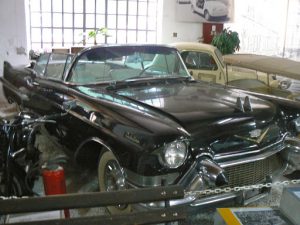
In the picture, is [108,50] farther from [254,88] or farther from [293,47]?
[293,47]

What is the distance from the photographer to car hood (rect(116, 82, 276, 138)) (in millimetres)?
2924

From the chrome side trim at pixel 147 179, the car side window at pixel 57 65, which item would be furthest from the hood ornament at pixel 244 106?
the car side window at pixel 57 65

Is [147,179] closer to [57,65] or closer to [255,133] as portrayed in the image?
[255,133]

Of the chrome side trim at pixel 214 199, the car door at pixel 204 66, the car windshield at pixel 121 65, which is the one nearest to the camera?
the chrome side trim at pixel 214 199

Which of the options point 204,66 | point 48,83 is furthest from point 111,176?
point 204,66

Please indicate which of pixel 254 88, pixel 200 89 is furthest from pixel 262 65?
pixel 200 89

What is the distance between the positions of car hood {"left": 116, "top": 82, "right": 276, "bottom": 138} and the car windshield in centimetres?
25

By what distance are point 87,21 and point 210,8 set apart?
13.8 feet

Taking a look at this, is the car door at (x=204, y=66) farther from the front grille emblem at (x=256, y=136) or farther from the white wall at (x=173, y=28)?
the white wall at (x=173, y=28)

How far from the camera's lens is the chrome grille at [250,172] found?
303cm

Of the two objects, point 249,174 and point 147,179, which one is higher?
point 147,179

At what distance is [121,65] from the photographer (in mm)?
3953

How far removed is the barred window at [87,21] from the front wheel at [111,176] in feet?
31.6

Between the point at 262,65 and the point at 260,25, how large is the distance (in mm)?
7762
